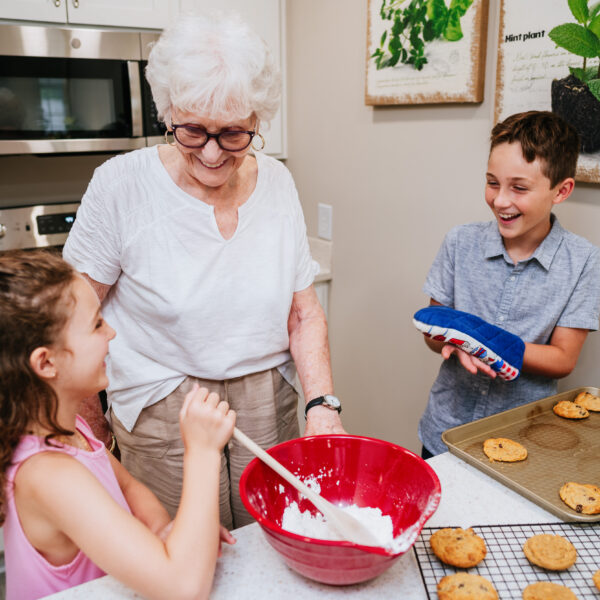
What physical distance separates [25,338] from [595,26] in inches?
50.9

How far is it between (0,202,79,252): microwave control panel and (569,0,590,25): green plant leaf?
163 cm

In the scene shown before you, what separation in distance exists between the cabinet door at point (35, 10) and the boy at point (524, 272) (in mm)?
1444

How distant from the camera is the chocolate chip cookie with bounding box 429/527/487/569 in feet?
2.50

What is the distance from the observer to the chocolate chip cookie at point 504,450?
3.32ft

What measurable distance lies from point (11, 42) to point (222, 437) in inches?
62.8

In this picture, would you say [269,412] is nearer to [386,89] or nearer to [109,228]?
[109,228]

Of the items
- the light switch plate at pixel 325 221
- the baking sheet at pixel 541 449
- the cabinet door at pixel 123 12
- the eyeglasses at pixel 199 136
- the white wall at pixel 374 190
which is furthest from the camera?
the light switch plate at pixel 325 221

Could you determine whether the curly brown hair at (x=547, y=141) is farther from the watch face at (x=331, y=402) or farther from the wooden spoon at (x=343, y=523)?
the wooden spoon at (x=343, y=523)

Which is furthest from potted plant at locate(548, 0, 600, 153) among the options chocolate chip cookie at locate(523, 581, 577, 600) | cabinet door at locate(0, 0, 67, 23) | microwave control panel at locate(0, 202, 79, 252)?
microwave control panel at locate(0, 202, 79, 252)

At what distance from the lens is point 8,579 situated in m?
0.87

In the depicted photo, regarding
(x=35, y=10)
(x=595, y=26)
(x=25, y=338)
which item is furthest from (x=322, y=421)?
(x=35, y=10)

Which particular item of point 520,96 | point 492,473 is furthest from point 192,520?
point 520,96

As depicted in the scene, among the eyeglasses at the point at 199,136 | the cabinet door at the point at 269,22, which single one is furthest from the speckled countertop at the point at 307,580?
the cabinet door at the point at 269,22

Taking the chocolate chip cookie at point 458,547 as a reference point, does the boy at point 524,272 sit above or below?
above
